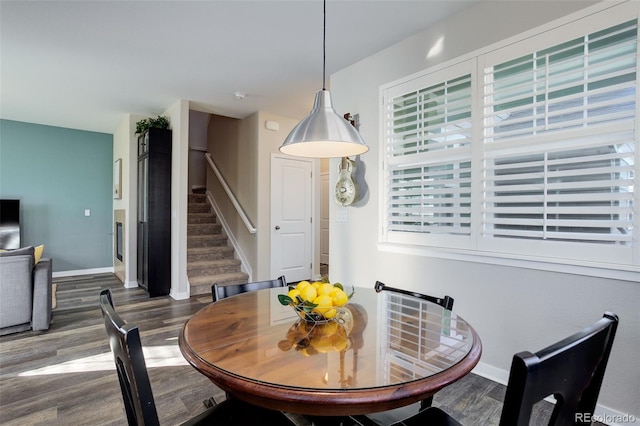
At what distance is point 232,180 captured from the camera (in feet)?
18.7

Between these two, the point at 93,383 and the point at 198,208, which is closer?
the point at 93,383

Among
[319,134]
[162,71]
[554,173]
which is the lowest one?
[554,173]

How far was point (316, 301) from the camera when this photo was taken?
1289mm

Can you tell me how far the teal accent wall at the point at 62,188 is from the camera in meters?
5.43

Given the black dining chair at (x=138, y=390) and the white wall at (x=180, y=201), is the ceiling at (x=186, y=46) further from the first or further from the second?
the black dining chair at (x=138, y=390)

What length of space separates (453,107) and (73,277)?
6450mm

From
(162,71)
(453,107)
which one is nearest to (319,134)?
(453,107)

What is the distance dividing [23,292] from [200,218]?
123 inches

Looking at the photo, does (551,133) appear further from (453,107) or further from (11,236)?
(11,236)

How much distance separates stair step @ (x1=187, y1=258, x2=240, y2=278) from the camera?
4.89 meters

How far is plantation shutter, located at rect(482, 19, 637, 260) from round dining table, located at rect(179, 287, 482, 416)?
1024 millimetres

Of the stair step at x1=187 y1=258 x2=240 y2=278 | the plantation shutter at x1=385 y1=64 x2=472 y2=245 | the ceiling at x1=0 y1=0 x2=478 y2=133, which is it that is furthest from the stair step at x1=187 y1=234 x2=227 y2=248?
the plantation shutter at x1=385 y1=64 x2=472 y2=245

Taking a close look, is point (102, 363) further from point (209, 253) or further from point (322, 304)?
point (209, 253)

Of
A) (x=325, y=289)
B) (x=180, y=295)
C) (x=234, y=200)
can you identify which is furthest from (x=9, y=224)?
(x=325, y=289)
